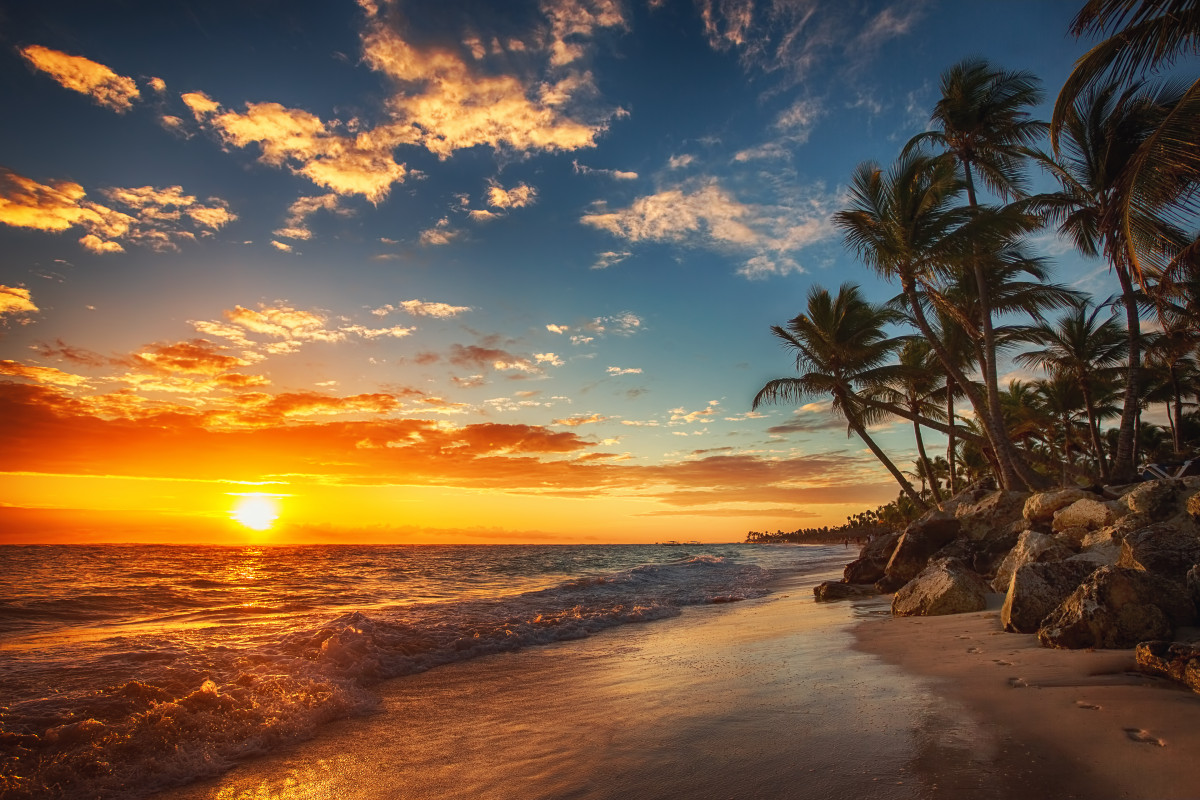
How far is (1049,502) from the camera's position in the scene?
12.5m

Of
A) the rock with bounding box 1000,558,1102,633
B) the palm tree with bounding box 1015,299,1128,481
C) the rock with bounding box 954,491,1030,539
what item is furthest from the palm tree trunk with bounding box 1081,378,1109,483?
the rock with bounding box 1000,558,1102,633

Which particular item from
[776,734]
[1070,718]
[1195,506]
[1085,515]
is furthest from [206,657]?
[1085,515]

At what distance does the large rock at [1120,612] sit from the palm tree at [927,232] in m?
13.8

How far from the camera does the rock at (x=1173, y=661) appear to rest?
13.2 ft

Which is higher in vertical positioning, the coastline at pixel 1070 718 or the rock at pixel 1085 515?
the rock at pixel 1085 515

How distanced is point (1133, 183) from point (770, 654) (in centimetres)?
776

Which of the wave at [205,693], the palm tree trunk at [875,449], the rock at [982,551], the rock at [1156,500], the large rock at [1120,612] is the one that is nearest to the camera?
the wave at [205,693]

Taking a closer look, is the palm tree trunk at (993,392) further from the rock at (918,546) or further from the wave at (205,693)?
the wave at (205,693)

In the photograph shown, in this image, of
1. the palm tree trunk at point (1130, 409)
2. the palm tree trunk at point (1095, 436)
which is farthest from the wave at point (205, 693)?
the palm tree trunk at point (1095, 436)

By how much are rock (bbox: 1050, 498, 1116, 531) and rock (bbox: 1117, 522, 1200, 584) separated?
14.8ft

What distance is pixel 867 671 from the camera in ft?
18.5

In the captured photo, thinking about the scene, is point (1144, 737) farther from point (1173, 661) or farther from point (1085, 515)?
point (1085, 515)

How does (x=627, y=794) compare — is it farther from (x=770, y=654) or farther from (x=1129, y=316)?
(x=1129, y=316)

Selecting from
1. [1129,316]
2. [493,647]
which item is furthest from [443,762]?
[1129,316]
